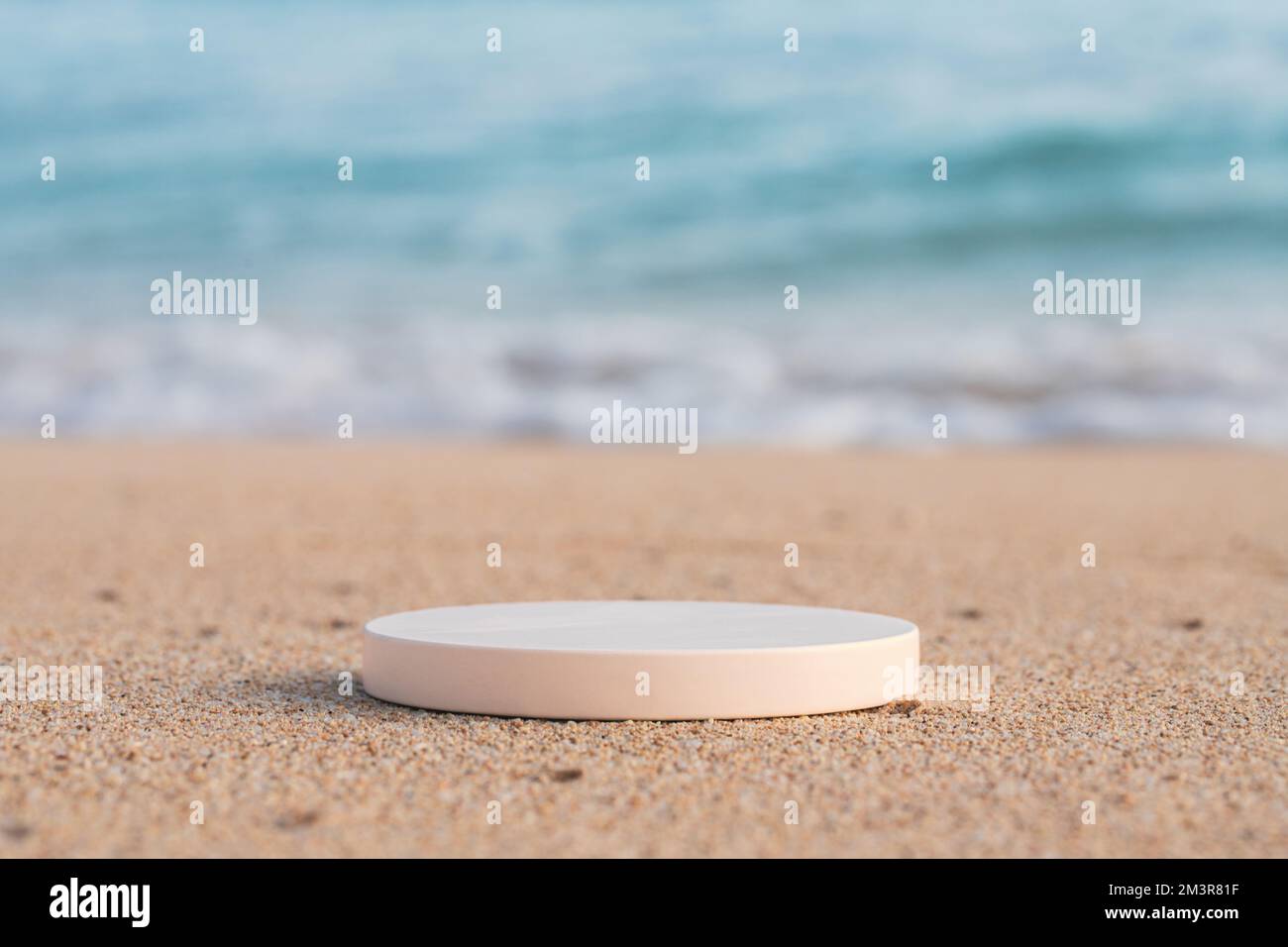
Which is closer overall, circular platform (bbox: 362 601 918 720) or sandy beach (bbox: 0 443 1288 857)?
sandy beach (bbox: 0 443 1288 857)

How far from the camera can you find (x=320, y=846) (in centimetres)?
338

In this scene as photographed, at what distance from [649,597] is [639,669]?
3.20 m

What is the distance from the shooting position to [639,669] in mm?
4367

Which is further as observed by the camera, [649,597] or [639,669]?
[649,597]

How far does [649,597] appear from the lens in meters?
7.56

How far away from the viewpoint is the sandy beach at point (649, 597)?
3568 millimetres

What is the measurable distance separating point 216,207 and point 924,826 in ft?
79.4

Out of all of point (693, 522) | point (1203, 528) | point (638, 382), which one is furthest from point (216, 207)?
point (1203, 528)

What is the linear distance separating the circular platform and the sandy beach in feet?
0.26

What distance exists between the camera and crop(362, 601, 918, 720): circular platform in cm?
438

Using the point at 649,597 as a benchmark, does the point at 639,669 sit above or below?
above

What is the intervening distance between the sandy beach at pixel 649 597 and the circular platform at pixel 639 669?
78 mm
